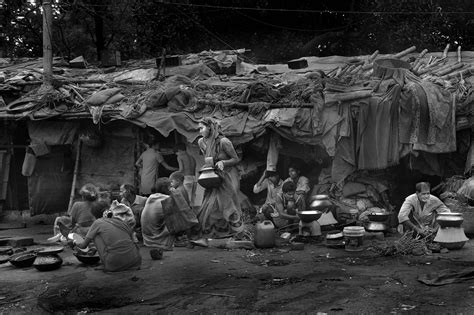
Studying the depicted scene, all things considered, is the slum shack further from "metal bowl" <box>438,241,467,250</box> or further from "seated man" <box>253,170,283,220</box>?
"metal bowl" <box>438,241,467,250</box>

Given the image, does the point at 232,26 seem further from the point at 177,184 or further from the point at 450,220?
the point at 450,220

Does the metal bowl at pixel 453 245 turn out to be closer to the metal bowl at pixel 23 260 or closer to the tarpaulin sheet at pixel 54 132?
the metal bowl at pixel 23 260

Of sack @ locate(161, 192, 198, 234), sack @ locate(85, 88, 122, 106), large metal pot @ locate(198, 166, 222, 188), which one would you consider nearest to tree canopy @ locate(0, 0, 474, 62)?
sack @ locate(85, 88, 122, 106)

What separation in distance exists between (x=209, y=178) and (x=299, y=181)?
240 cm

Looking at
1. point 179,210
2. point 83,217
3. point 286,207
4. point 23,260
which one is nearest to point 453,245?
point 286,207

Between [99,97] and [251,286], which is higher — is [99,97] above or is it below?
above

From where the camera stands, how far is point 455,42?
2191 cm

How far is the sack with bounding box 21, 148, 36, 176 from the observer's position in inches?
573


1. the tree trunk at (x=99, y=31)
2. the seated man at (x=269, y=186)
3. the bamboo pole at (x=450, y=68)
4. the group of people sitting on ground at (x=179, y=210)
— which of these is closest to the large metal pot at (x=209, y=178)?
the group of people sitting on ground at (x=179, y=210)

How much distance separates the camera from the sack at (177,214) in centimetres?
1061

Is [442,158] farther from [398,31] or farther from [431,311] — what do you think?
[398,31]

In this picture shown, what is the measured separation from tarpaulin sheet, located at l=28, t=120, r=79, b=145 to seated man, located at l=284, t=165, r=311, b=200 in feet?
18.1

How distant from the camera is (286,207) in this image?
1209 centimetres

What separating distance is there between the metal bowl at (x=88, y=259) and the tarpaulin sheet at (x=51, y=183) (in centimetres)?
616
